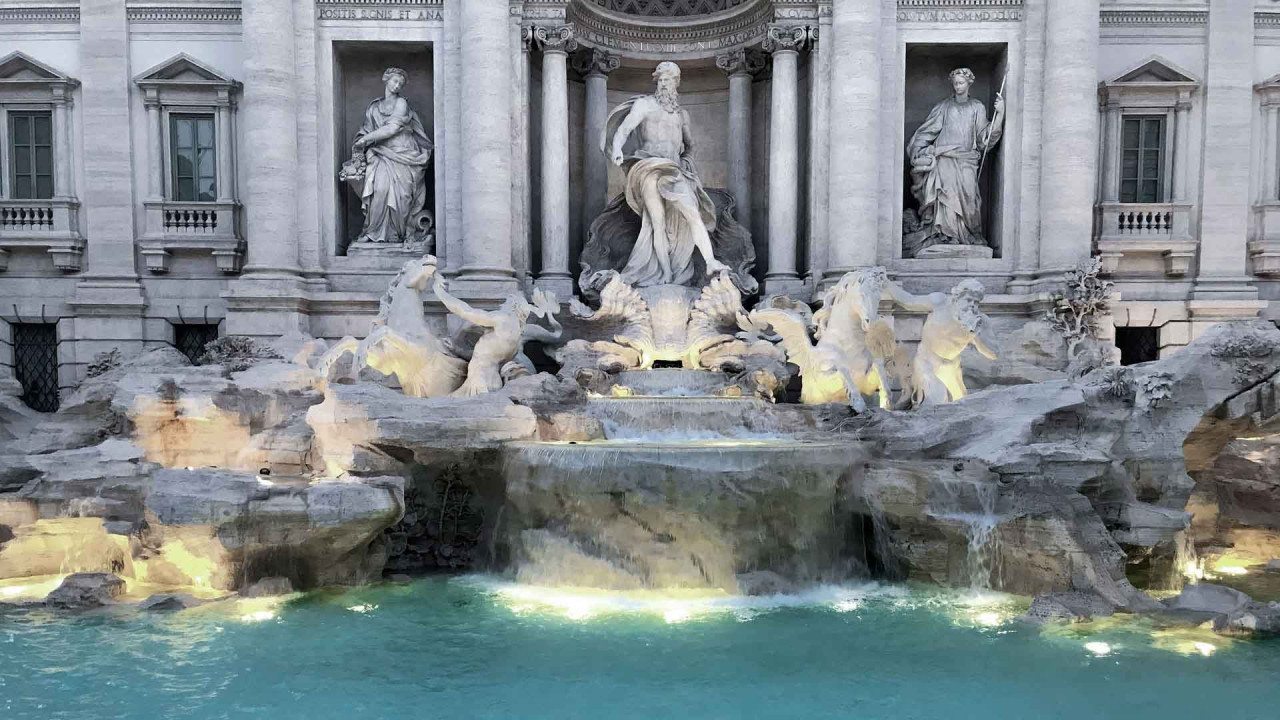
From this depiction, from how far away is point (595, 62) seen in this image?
538 inches

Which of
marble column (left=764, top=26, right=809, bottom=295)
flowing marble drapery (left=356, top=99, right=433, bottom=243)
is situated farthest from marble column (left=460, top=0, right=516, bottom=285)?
marble column (left=764, top=26, right=809, bottom=295)

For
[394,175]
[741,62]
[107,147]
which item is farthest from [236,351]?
[741,62]

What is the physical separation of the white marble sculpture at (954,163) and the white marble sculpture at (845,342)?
141 inches

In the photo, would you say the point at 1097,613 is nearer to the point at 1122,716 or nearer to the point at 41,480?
the point at 1122,716

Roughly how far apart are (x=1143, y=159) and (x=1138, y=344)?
2.92m

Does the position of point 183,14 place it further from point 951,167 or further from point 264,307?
point 951,167

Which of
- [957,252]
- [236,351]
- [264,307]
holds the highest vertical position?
[957,252]

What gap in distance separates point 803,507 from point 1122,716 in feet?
9.65

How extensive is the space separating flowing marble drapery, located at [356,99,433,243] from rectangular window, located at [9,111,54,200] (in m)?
5.08

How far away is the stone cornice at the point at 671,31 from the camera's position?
43.7ft

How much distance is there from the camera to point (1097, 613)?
21.4 ft

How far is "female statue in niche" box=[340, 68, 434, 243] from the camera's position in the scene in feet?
41.5

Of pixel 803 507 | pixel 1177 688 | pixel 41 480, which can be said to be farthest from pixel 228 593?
pixel 1177 688

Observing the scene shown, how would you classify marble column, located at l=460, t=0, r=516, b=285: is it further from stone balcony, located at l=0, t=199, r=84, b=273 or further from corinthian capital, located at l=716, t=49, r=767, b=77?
stone balcony, located at l=0, t=199, r=84, b=273
